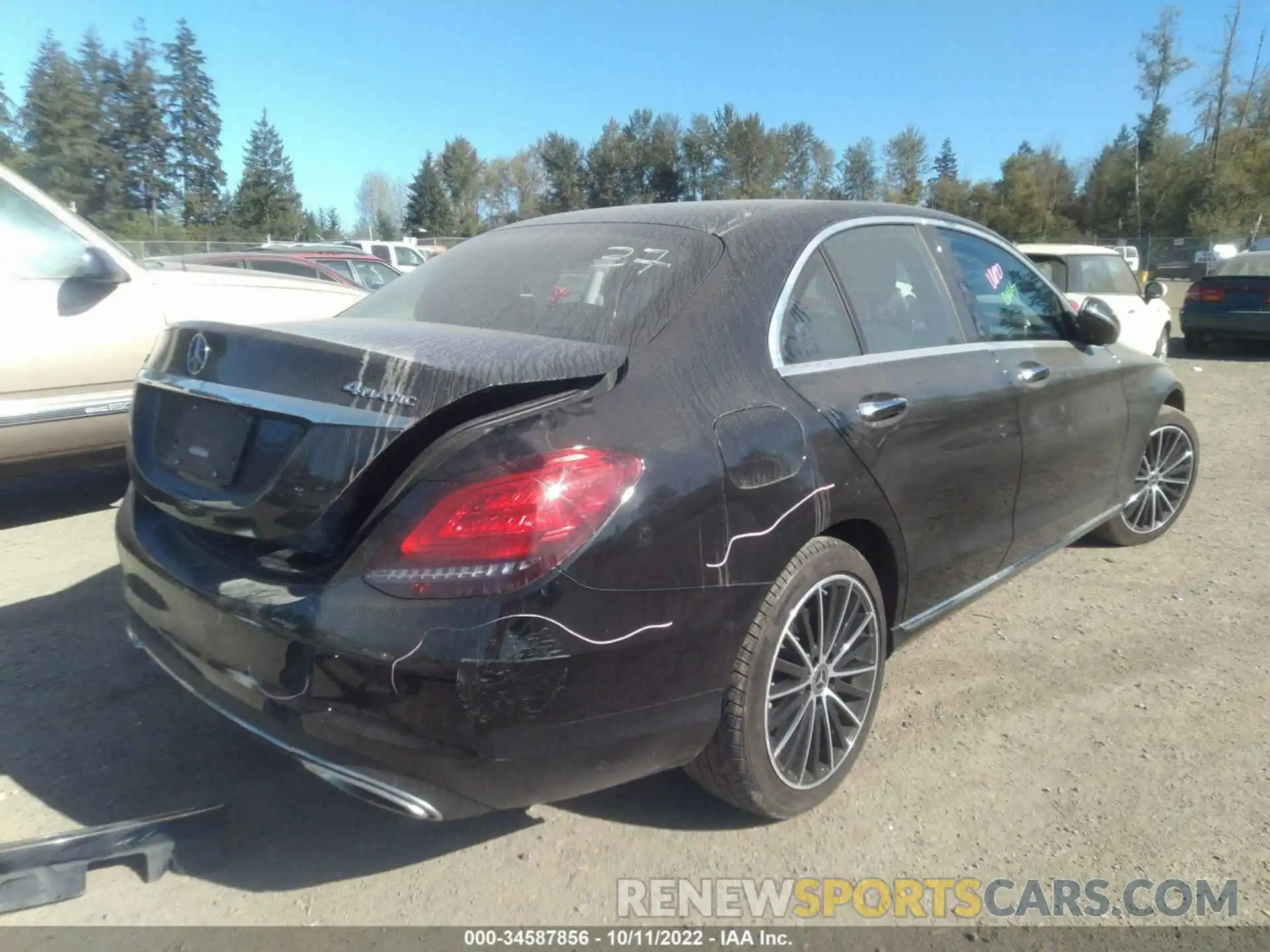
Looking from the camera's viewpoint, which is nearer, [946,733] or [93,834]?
[93,834]

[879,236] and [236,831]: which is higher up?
[879,236]

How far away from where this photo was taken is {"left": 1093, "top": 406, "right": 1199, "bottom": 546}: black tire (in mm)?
4820

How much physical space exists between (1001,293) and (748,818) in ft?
7.67

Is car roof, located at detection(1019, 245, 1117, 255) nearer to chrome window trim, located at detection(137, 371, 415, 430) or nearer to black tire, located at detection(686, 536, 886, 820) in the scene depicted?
black tire, located at detection(686, 536, 886, 820)

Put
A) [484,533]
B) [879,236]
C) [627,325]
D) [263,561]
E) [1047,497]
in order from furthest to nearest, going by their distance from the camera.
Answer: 1. [1047,497]
2. [879,236]
3. [627,325]
4. [263,561]
5. [484,533]

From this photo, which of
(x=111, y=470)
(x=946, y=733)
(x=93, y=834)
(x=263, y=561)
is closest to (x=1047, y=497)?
(x=946, y=733)

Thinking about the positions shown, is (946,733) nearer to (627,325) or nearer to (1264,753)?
(1264,753)

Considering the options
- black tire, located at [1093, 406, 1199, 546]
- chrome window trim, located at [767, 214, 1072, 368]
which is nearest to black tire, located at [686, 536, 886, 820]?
chrome window trim, located at [767, 214, 1072, 368]

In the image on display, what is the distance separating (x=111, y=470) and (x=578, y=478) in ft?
18.9

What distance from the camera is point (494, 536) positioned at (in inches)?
76.0

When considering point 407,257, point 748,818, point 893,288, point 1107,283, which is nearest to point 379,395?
point 748,818

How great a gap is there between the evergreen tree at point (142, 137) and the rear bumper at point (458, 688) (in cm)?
4432

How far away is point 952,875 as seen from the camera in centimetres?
244

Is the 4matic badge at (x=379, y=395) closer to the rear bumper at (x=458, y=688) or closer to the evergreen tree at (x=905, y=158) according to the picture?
the rear bumper at (x=458, y=688)
